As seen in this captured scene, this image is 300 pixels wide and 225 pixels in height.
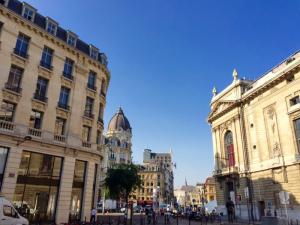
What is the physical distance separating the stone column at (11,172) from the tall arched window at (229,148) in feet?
99.6

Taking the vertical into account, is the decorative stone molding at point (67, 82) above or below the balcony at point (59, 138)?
above

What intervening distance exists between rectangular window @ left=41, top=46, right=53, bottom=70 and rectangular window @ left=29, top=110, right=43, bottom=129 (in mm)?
4671

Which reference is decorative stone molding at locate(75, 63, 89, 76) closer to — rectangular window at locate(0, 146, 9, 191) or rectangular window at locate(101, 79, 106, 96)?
rectangular window at locate(101, 79, 106, 96)

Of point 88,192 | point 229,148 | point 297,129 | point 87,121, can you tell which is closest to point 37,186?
point 88,192

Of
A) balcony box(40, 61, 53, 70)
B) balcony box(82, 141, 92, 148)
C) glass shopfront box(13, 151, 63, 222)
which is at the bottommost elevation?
glass shopfront box(13, 151, 63, 222)

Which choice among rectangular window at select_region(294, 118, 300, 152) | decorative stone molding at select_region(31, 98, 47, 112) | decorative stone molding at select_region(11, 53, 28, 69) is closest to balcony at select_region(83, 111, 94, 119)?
decorative stone molding at select_region(31, 98, 47, 112)

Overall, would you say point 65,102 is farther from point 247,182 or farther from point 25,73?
point 247,182

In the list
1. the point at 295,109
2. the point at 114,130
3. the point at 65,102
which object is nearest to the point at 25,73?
the point at 65,102

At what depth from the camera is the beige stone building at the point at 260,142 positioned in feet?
100

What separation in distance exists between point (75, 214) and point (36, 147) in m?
7.23

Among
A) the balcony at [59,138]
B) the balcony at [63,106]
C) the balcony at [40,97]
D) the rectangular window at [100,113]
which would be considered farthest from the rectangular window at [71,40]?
the balcony at [59,138]

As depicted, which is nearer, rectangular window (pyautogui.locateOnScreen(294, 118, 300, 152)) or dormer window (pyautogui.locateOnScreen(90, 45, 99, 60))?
rectangular window (pyautogui.locateOnScreen(294, 118, 300, 152))

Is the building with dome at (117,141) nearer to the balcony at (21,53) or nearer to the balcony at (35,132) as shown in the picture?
the balcony at (35,132)

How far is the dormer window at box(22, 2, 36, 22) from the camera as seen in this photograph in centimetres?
2519
